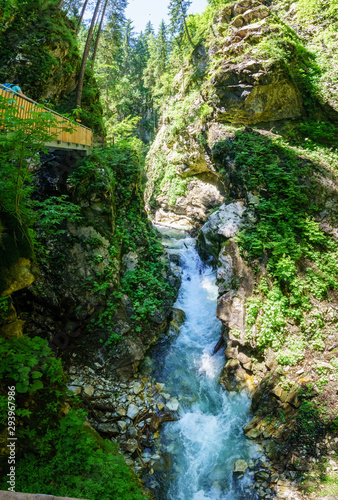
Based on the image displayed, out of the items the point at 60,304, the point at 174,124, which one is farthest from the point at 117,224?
the point at 174,124

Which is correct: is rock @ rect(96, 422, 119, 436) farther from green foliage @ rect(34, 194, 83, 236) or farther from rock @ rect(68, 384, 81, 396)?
green foliage @ rect(34, 194, 83, 236)

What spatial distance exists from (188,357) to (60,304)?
5186mm

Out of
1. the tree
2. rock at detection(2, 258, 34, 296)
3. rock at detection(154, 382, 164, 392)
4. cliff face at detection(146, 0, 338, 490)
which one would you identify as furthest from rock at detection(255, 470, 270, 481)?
the tree

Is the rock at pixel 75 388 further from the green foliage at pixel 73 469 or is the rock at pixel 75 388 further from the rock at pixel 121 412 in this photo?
the green foliage at pixel 73 469

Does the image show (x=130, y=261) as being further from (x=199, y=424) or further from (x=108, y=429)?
(x=199, y=424)

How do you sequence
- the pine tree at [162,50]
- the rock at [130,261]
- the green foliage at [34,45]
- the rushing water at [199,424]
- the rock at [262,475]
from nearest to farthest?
the rock at [262,475] < the rushing water at [199,424] < the rock at [130,261] < the green foliage at [34,45] < the pine tree at [162,50]

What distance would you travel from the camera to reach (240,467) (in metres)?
6.09

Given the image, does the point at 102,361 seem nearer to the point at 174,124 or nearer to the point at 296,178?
the point at 296,178

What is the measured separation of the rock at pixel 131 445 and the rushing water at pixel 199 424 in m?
0.77

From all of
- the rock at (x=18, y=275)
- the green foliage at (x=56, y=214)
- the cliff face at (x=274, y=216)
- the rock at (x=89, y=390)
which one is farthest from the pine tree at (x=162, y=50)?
the rock at (x=89, y=390)

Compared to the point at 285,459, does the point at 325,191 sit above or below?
above

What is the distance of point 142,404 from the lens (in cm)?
733

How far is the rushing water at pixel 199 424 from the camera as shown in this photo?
5965mm

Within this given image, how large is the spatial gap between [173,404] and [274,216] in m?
8.00
